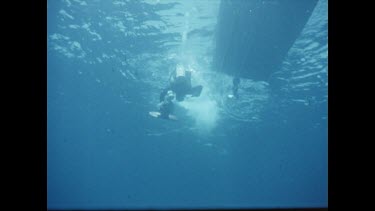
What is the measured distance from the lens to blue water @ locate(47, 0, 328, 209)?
52.9ft

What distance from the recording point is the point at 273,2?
11164mm

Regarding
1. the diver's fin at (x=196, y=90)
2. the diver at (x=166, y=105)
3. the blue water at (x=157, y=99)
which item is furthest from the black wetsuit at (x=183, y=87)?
the blue water at (x=157, y=99)

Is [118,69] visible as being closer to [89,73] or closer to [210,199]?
[89,73]

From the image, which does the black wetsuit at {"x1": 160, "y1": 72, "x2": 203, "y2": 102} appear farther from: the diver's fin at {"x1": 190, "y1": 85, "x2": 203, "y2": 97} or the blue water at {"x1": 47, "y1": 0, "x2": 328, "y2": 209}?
the blue water at {"x1": 47, "y1": 0, "x2": 328, "y2": 209}

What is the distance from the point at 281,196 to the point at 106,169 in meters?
55.5

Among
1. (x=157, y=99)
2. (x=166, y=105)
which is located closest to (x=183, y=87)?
(x=166, y=105)

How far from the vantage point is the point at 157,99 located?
25.6 m

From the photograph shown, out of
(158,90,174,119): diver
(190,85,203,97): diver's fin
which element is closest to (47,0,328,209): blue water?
(190,85,203,97): diver's fin

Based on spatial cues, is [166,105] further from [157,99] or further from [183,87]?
[157,99]

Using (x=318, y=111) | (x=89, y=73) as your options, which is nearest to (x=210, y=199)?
(x=318, y=111)

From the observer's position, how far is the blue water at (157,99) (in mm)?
16125
